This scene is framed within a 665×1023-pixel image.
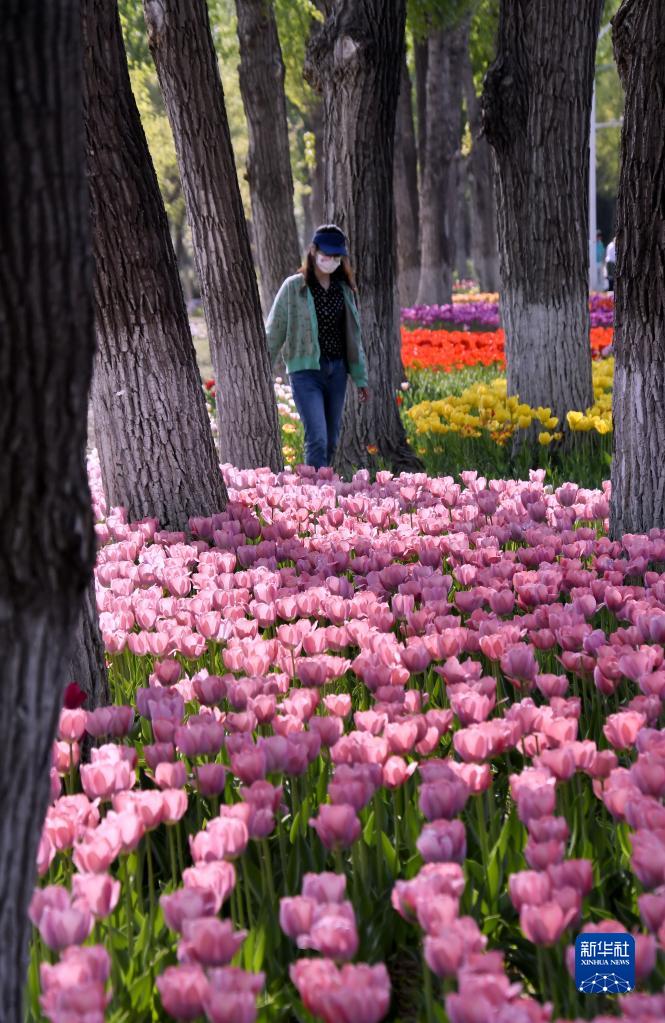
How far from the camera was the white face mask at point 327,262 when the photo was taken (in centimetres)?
749

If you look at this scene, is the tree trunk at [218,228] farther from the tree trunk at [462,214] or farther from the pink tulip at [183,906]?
the tree trunk at [462,214]

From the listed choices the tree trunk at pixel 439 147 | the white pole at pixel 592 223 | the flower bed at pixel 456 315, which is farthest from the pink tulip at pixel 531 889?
the white pole at pixel 592 223

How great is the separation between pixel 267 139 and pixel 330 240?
562cm

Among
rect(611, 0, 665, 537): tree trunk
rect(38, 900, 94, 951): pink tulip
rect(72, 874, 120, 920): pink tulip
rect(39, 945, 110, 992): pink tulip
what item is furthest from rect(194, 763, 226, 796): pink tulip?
rect(611, 0, 665, 537): tree trunk

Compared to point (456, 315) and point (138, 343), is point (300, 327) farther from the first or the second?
point (456, 315)

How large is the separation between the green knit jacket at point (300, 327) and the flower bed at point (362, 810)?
380 centimetres

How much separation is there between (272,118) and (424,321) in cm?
1079

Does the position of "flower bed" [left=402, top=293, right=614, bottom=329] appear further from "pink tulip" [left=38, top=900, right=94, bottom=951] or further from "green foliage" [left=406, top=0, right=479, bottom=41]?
"pink tulip" [left=38, top=900, right=94, bottom=951]

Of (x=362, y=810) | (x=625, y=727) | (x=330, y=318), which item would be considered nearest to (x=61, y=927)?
(x=362, y=810)

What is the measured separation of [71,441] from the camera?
1.59 metres

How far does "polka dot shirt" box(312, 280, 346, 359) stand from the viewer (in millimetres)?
7734

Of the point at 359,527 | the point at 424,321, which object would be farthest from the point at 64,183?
the point at 424,321

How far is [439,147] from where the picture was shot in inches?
851

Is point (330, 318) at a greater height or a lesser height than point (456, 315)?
greater
